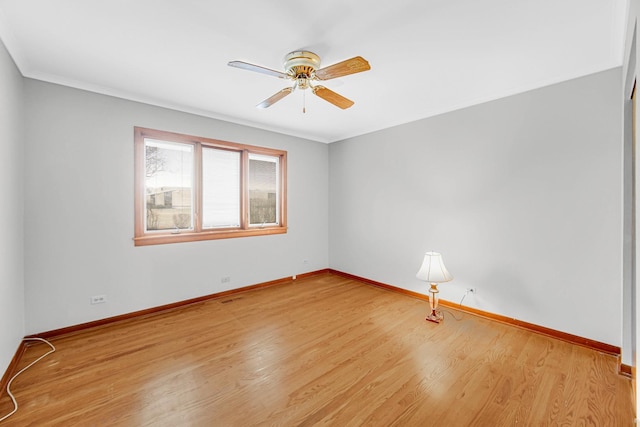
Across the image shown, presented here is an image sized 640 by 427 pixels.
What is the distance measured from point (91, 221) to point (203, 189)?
128 cm

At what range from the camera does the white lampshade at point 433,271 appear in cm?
308

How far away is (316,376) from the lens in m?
2.08

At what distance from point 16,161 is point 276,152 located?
9.54 ft

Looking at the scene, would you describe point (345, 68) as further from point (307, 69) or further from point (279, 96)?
point (279, 96)

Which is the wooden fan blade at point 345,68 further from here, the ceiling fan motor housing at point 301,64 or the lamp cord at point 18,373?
the lamp cord at point 18,373

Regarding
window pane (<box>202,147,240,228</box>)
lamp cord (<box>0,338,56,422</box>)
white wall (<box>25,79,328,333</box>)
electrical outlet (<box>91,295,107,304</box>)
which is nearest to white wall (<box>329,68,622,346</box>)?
window pane (<box>202,147,240,228</box>)

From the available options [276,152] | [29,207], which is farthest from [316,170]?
[29,207]

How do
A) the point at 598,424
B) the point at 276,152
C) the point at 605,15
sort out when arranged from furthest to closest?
the point at 276,152, the point at 605,15, the point at 598,424

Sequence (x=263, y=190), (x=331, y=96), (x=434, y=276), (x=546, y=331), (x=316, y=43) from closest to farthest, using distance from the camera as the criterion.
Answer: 1. (x=316, y=43)
2. (x=331, y=96)
3. (x=546, y=331)
4. (x=434, y=276)
5. (x=263, y=190)

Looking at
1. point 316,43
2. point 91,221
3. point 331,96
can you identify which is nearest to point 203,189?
point 91,221

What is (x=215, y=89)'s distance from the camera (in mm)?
2900

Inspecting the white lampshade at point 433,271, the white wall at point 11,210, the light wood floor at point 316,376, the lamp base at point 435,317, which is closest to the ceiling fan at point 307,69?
the white wall at point 11,210

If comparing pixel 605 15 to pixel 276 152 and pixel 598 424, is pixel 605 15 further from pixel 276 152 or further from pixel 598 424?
pixel 276 152

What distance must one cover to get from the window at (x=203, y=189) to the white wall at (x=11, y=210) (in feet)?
3.02
